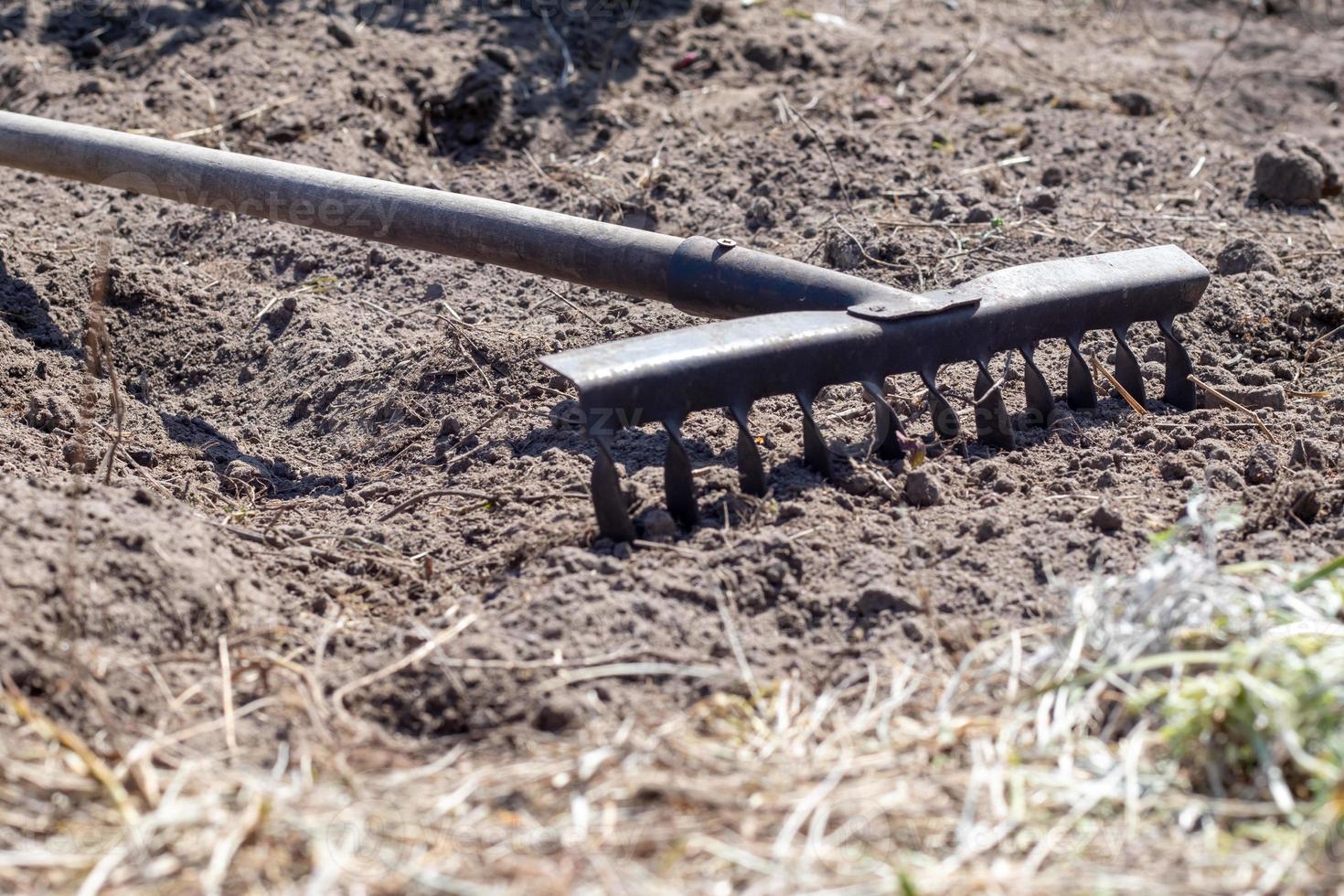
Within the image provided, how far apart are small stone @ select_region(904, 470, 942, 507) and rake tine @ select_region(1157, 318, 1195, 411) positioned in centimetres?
87

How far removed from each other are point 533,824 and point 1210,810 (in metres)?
1.00

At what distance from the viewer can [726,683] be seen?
232 centimetres

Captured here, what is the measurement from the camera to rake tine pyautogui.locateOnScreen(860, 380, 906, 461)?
3.03m

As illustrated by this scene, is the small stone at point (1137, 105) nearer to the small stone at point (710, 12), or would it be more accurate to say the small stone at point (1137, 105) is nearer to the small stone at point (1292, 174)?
the small stone at point (1292, 174)

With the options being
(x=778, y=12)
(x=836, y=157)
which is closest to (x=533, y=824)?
(x=836, y=157)

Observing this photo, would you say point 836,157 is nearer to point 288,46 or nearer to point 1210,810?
point 288,46

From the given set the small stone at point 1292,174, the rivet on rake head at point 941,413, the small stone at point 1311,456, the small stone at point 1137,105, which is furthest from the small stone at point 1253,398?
the small stone at point 1137,105

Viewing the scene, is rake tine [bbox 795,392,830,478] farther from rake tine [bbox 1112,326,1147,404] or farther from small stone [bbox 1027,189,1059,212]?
small stone [bbox 1027,189,1059,212]

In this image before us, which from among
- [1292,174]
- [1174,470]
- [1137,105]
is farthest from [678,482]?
[1137,105]

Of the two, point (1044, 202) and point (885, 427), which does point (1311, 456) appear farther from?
point (1044, 202)

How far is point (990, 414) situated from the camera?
10.5 ft

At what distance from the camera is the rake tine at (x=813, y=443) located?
9.66 ft

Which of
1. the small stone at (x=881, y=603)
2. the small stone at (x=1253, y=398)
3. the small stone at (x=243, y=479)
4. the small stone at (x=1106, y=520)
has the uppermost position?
the small stone at (x=1253, y=398)

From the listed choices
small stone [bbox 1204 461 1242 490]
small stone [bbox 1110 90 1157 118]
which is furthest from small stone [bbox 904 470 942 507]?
small stone [bbox 1110 90 1157 118]
